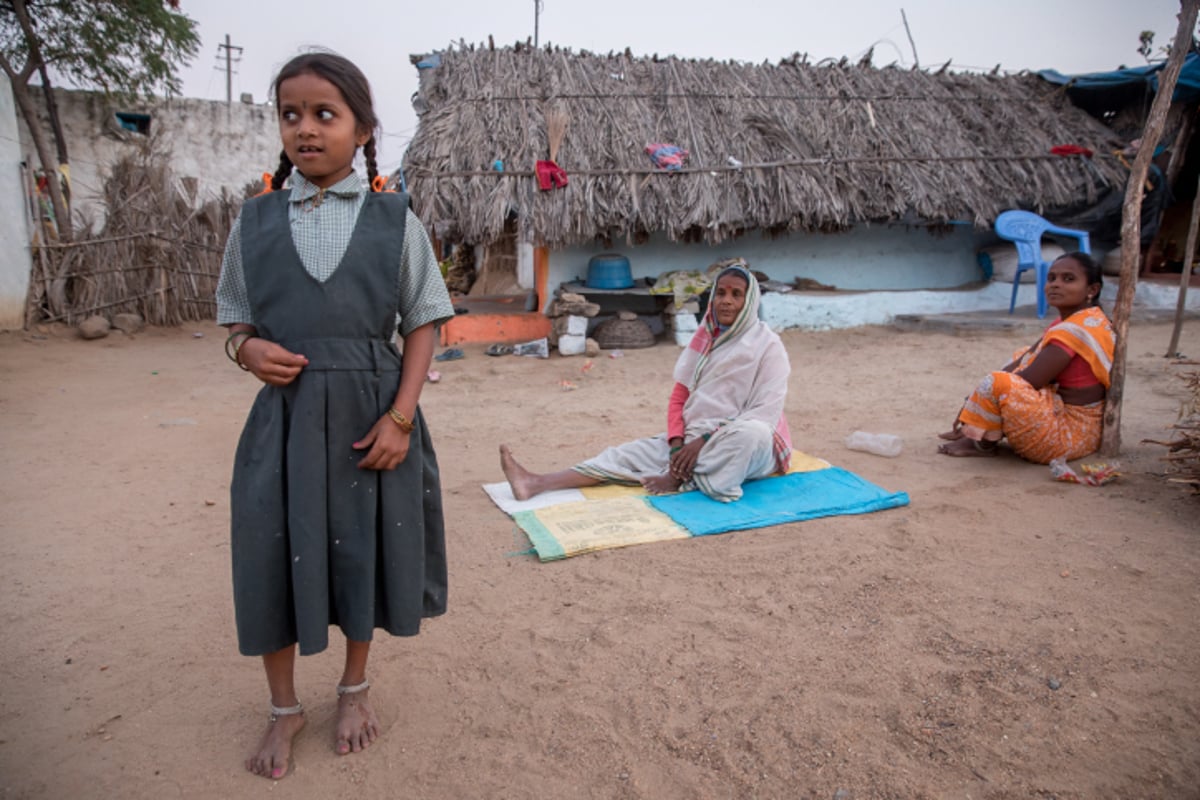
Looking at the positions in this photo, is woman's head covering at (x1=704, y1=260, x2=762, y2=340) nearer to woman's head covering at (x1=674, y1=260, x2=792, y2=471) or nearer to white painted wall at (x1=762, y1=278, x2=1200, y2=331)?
woman's head covering at (x1=674, y1=260, x2=792, y2=471)

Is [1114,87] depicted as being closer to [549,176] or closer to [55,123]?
[549,176]

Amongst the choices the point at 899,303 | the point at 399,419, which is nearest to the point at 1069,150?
the point at 899,303

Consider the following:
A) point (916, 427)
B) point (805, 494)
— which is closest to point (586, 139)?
point (916, 427)

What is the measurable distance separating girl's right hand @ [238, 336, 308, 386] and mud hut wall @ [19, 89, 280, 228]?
1281 centimetres

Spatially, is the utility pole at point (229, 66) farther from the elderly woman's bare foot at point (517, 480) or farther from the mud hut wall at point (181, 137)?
the elderly woman's bare foot at point (517, 480)

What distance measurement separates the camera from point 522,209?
26.4 ft

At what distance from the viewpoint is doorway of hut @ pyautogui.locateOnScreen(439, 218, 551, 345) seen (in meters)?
8.62

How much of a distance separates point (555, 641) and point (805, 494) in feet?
5.64

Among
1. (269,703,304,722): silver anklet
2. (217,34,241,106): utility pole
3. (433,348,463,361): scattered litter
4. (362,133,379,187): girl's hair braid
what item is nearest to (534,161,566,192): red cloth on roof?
(433,348,463,361): scattered litter

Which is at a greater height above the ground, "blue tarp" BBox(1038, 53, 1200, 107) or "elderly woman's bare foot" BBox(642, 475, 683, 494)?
"blue tarp" BBox(1038, 53, 1200, 107)

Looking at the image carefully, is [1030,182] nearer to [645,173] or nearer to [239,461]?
[645,173]

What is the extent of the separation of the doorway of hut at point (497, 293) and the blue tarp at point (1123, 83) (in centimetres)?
760

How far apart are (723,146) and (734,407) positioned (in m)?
6.05

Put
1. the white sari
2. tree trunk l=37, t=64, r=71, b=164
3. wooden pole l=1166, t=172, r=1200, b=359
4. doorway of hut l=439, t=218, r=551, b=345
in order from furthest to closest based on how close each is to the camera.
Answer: tree trunk l=37, t=64, r=71, b=164 → doorway of hut l=439, t=218, r=551, b=345 → wooden pole l=1166, t=172, r=1200, b=359 → the white sari
